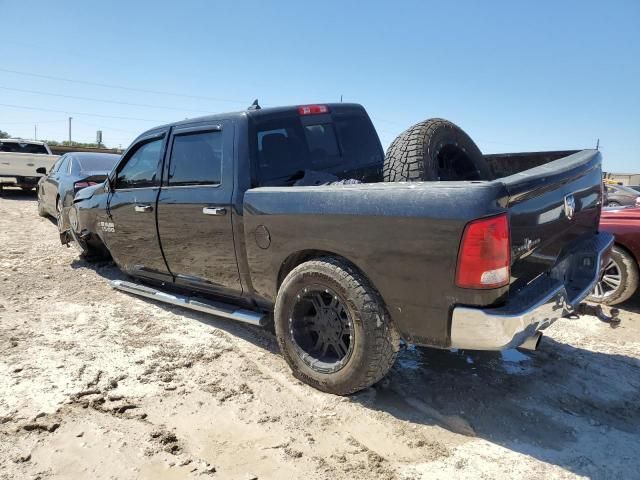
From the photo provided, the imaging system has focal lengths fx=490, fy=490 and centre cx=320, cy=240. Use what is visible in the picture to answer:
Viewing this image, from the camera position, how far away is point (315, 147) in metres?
4.14

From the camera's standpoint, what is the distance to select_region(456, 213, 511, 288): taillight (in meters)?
2.43

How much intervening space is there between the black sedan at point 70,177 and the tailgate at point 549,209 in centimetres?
667

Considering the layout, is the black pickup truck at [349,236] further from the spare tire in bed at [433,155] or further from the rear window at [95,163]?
the rear window at [95,163]

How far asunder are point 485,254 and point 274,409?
5.17 ft

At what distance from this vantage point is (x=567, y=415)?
9.88 ft

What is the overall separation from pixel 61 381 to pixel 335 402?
1.83 meters

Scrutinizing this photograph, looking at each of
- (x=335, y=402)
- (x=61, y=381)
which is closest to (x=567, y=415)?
(x=335, y=402)

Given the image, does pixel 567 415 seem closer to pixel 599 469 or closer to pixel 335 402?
pixel 599 469

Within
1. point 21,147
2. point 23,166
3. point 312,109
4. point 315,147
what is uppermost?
point 21,147

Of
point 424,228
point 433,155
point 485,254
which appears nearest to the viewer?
point 485,254

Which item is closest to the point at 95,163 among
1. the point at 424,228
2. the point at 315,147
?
the point at 315,147

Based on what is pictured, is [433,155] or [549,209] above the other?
[433,155]

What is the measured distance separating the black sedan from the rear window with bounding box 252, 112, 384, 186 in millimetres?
4678

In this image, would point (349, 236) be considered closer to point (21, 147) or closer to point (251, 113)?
point (251, 113)
